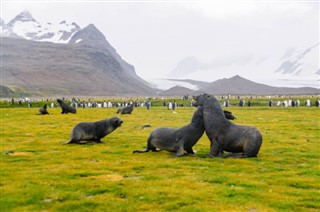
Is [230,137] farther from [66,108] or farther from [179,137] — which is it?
[66,108]

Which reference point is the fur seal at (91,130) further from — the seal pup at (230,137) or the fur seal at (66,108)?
the fur seal at (66,108)

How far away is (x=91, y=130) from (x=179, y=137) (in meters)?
6.15

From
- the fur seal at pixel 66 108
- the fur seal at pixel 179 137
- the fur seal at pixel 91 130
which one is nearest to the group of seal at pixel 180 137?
the fur seal at pixel 179 137

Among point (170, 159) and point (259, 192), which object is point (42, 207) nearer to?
point (259, 192)

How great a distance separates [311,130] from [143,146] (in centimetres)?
1526

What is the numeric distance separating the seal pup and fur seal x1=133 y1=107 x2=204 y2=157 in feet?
1.35

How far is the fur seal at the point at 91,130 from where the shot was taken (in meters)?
22.0

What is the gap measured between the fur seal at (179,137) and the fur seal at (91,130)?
424cm

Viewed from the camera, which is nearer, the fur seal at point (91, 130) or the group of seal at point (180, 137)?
the group of seal at point (180, 137)

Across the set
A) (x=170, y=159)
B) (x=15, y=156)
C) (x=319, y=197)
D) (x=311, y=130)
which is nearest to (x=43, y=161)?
(x=15, y=156)

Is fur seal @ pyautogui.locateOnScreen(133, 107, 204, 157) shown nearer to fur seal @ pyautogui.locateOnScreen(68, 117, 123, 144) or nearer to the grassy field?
the grassy field

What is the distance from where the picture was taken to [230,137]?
1750 centimetres

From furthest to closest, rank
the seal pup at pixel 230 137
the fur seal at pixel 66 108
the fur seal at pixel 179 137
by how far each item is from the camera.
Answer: the fur seal at pixel 66 108 → the fur seal at pixel 179 137 → the seal pup at pixel 230 137

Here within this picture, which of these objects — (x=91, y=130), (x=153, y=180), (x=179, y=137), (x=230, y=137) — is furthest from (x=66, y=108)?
(x=153, y=180)
